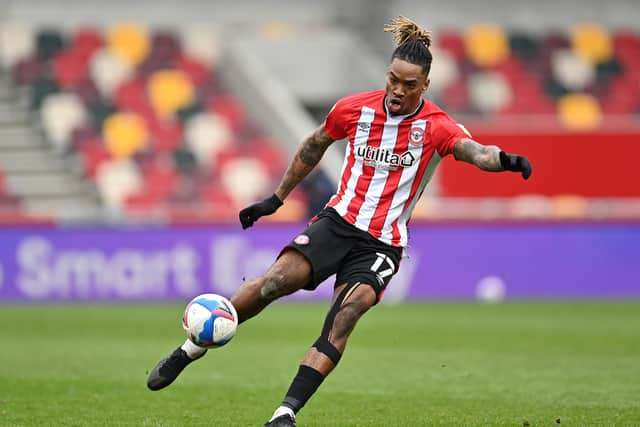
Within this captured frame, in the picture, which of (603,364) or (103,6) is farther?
(103,6)

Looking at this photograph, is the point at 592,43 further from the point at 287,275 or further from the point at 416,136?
the point at 287,275

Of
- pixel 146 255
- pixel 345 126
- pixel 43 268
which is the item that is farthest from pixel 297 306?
A: pixel 345 126

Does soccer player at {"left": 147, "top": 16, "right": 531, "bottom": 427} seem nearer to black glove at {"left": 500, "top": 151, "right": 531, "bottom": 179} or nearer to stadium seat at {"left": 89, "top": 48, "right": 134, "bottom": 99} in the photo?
black glove at {"left": 500, "top": 151, "right": 531, "bottom": 179}

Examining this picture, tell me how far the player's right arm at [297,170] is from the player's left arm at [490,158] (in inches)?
38.4

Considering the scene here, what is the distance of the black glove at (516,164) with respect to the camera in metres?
6.22

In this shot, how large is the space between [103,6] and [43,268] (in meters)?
10.8

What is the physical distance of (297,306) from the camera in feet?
58.4

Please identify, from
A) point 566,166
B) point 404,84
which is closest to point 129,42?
point 566,166

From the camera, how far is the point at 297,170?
7.52 metres

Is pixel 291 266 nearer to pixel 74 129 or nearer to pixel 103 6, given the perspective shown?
pixel 74 129

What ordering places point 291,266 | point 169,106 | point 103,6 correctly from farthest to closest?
1. point 103,6
2. point 169,106
3. point 291,266

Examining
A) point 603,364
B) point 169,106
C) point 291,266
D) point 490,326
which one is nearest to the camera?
point 291,266

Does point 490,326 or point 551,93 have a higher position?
point 551,93

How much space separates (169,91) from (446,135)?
18642 mm
